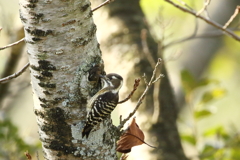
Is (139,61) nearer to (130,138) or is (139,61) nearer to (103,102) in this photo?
(103,102)

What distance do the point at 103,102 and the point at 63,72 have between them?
410mm

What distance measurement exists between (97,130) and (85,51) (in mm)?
421

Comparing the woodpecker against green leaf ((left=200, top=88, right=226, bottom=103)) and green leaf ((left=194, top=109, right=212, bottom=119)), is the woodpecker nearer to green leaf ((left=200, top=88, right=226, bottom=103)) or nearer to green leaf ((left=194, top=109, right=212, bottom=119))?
green leaf ((left=194, top=109, right=212, bottom=119))

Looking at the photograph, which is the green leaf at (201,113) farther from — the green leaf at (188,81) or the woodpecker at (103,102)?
the woodpecker at (103,102)

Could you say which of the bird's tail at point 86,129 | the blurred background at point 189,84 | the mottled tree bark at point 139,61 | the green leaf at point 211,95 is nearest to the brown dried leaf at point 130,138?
the bird's tail at point 86,129

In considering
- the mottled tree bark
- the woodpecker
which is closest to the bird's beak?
the woodpecker

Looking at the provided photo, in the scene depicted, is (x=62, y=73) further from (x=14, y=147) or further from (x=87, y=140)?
(x=14, y=147)

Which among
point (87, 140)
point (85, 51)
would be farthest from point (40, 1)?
point (87, 140)

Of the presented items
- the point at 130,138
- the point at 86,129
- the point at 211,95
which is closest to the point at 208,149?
the point at 211,95

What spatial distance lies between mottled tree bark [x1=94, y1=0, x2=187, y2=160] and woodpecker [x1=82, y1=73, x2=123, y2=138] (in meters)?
0.93

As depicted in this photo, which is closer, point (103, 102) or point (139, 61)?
point (103, 102)

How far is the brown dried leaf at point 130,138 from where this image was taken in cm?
198

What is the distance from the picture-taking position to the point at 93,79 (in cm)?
192

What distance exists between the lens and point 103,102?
7.06 feet
